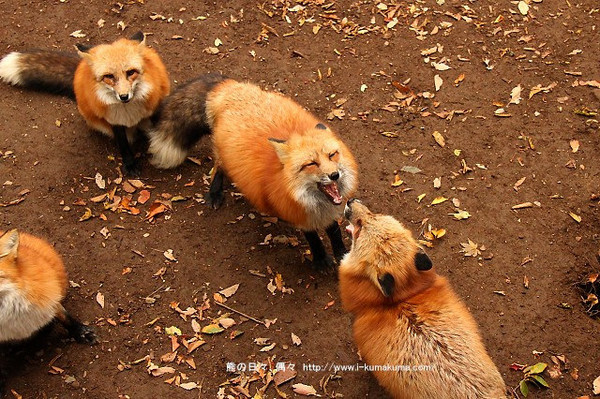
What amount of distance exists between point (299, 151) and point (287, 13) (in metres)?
4.31

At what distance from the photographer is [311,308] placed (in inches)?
209

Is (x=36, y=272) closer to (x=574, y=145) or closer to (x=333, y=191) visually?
(x=333, y=191)

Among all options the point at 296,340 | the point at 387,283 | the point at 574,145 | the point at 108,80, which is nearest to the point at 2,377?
the point at 296,340

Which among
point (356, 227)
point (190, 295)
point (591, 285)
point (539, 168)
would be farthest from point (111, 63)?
point (591, 285)

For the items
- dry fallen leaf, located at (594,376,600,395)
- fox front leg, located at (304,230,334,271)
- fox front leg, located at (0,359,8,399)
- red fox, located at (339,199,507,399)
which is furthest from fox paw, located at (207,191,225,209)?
dry fallen leaf, located at (594,376,600,395)

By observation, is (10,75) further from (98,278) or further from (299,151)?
(299,151)

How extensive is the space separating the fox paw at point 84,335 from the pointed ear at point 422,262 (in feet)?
10.4

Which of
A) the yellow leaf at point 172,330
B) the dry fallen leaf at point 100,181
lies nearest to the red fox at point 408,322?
the yellow leaf at point 172,330

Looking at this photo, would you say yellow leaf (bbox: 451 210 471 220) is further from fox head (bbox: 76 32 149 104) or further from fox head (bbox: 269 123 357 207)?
fox head (bbox: 76 32 149 104)

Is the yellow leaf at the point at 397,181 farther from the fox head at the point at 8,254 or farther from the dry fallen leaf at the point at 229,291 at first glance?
the fox head at the point at 8,254

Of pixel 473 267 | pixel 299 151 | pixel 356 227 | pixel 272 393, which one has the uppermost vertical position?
pixel 299 151

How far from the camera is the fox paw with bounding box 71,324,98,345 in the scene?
4988mm

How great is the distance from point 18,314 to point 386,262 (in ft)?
9.89

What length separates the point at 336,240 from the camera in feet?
18.0
